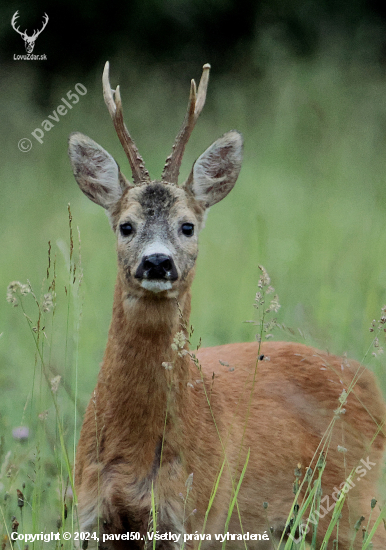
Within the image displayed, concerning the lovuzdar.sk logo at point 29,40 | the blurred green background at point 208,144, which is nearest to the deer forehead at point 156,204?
the blurred green background at point 208,144

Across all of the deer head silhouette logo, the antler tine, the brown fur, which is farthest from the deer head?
the deer head silhouette logo

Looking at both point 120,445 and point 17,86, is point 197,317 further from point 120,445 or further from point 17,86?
point 17,86

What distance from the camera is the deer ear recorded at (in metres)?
3.63

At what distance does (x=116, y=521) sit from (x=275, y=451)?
84cm

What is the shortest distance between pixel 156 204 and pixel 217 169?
0.50 m

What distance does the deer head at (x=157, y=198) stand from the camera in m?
3.16

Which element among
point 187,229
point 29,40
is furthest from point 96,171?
point 29,40

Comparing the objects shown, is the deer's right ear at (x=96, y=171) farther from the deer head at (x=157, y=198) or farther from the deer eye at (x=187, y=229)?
the deer eye at (x=187, y=229)

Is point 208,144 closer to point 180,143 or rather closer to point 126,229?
point 180,143

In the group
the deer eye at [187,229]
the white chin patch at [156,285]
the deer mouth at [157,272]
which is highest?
the deer eye at [187,229]

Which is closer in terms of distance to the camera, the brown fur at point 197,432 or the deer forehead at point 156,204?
the brown fur at point 197,432

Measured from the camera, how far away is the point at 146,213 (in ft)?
11.0

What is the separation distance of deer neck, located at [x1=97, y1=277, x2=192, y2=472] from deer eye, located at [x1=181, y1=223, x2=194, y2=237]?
10.5 inches

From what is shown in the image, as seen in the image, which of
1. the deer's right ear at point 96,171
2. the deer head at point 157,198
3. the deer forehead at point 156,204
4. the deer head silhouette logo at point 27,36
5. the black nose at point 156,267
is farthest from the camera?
the deer head silhouette logo at point 27,36
